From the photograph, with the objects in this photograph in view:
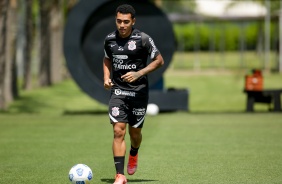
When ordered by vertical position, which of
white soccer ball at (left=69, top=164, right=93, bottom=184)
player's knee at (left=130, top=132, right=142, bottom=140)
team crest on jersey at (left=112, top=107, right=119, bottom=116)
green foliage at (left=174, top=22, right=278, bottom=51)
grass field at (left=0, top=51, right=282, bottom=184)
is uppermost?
team crest on jersey at (left=112, top=107, right=119, bottom=116)

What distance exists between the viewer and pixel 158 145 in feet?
50.8

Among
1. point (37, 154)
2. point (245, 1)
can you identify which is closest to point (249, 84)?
point (245, 1)

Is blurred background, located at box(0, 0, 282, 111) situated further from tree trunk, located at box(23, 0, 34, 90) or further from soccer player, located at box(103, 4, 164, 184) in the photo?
soccer player, located at box(103, 4, 164, 184)

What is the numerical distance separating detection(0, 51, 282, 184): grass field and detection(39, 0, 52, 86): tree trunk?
9.99 m

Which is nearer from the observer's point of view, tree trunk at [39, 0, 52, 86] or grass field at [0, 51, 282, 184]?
grass field at [0, 51, 282, 184]

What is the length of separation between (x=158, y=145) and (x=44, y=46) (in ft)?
78.5

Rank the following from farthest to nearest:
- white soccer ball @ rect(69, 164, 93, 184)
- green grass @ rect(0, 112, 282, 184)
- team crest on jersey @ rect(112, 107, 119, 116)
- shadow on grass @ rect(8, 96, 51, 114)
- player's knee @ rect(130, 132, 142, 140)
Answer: shadow on grass @ rect(8, 96, 51, 114) < green grass @ rect(0, 112, 282, 184) < player's knee @ rect(130, 132, 142, 140) < team crest on jersey @ rect(112, 107, 119, 116) < white soccer ball @ rect(69, 164, 93, 184)

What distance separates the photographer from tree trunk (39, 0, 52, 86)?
37.8 metres

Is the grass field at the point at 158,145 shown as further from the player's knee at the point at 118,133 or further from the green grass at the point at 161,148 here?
the player's knee at the point at 118,133

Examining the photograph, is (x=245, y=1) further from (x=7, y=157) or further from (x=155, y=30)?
(x=7, y=157)

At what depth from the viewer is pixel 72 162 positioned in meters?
12.9

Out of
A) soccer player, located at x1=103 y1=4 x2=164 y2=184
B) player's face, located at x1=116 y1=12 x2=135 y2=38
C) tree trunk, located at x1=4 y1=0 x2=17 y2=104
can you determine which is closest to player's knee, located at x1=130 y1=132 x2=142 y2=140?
soccer player, located at x1=103 y1=4 x2=164 y2=184

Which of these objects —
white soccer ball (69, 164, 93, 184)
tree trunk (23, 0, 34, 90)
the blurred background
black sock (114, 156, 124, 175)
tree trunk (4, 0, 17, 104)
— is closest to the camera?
white soccer ball (69, 164, 93, 184)

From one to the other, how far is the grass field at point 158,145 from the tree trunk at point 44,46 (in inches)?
393
